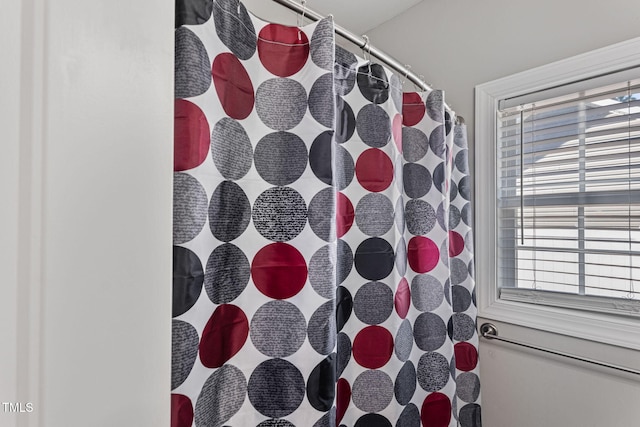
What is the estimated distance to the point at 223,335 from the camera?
760 mm

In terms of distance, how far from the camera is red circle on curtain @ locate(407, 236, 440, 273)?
4.18 ft

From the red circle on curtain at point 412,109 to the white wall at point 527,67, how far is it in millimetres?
435

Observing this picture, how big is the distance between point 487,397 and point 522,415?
14cm

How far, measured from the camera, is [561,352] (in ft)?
4.28

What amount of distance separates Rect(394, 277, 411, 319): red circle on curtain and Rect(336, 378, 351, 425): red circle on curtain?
28 cm

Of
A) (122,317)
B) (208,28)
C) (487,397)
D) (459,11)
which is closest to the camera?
(122,317)

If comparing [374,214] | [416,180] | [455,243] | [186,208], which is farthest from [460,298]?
[186,208]

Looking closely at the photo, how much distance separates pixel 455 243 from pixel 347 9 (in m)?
1.39

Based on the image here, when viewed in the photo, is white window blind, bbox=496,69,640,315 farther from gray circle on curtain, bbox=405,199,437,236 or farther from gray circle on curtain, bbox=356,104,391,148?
gray circle on curtain, bbox=356,104,391,148

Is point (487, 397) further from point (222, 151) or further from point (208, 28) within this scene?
point (208, 28)

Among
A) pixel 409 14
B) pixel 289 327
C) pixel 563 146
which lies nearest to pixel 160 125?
pixel 289 327

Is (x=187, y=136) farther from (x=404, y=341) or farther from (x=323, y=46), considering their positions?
(x=404, y=341)

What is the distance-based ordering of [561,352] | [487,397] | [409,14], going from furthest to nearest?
[409,14] < [487,397] < [561,352]

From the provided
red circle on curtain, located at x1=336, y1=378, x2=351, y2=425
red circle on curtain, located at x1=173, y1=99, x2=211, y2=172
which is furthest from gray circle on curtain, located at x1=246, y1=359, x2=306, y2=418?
red circle on curtain, located at x1=173, y1=99, x2=211, y2=172
